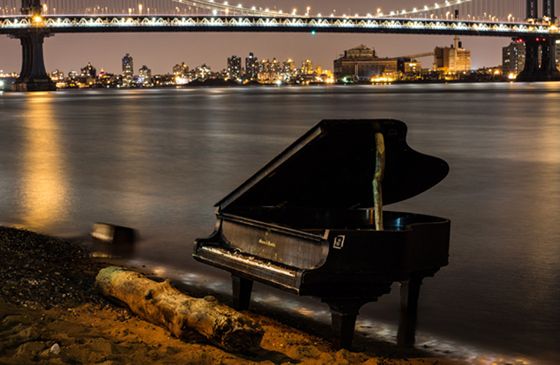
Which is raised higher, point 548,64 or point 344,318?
point 548,64

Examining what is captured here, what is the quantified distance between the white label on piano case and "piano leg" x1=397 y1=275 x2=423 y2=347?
84 cm

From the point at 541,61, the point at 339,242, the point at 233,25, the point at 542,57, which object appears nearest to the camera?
the point at 339,242

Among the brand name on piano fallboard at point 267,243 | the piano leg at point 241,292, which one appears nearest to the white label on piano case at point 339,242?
the brand name on piano fallboard at point 267,243

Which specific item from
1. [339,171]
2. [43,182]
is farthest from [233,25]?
[339,171]

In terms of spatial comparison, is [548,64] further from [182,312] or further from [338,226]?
[182,312]

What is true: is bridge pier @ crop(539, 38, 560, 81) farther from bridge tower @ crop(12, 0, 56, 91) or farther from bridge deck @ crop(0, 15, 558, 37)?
bridge tower @ crop(12, 0, 56, 91)

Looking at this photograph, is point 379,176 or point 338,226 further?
point 338,226

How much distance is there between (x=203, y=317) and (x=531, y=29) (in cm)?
13234

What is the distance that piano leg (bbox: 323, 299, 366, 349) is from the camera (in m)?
5.16

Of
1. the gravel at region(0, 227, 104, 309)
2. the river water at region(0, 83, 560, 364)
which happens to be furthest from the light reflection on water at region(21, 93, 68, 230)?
the gravel at region(0, 227, 104, 309)

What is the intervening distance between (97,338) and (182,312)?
1.71 feet

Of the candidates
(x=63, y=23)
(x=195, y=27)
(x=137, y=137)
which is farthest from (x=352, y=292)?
(x=63, y=23)

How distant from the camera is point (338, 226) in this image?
5961mm

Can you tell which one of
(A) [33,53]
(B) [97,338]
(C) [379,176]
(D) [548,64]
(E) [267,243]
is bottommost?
(B) [97,338]
